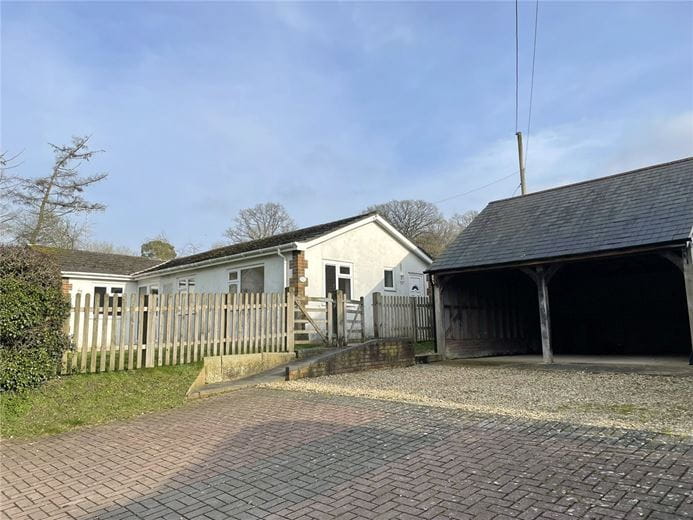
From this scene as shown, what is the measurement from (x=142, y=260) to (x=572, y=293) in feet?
77.0

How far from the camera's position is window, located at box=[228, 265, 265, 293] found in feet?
56.1

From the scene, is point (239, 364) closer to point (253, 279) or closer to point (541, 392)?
point (541, 392)

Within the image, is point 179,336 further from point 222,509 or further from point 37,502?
point 222,509

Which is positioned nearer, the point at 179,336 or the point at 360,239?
the point at 179,336

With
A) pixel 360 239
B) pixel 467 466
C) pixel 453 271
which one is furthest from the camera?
pixel 360 239

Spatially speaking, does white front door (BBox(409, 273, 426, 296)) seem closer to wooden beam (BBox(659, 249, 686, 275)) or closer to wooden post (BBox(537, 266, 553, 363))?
wooden post (BBox(537, 266, 553, 363))

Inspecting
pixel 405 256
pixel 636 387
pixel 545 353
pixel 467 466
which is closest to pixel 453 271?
pixel 545 353

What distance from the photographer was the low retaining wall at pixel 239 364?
9.95 meters

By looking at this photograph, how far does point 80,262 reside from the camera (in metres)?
23.3

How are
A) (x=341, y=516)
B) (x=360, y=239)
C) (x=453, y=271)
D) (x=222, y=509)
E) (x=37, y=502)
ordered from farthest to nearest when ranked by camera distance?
1. (x=360, y=239)
2. (x=453, y=271)
3. (x=37, y=502)
4. (x=222, y=509)
5. (x=341, y=516)

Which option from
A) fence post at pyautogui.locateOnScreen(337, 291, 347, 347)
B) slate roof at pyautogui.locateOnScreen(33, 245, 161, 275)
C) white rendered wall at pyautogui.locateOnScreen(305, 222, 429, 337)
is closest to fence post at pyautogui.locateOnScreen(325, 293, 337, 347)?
fence post at pyautogui.locateOnScreen(337, 291, 347, 347)

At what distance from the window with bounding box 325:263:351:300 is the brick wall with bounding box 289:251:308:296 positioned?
1.32 metres

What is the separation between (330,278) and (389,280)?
3.33 m

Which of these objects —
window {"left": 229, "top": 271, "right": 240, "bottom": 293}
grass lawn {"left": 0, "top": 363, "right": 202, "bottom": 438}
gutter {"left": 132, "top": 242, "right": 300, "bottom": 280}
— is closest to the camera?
grass lawn {"left": 0, "top": 363, "right": 202, "bottom": 438}
